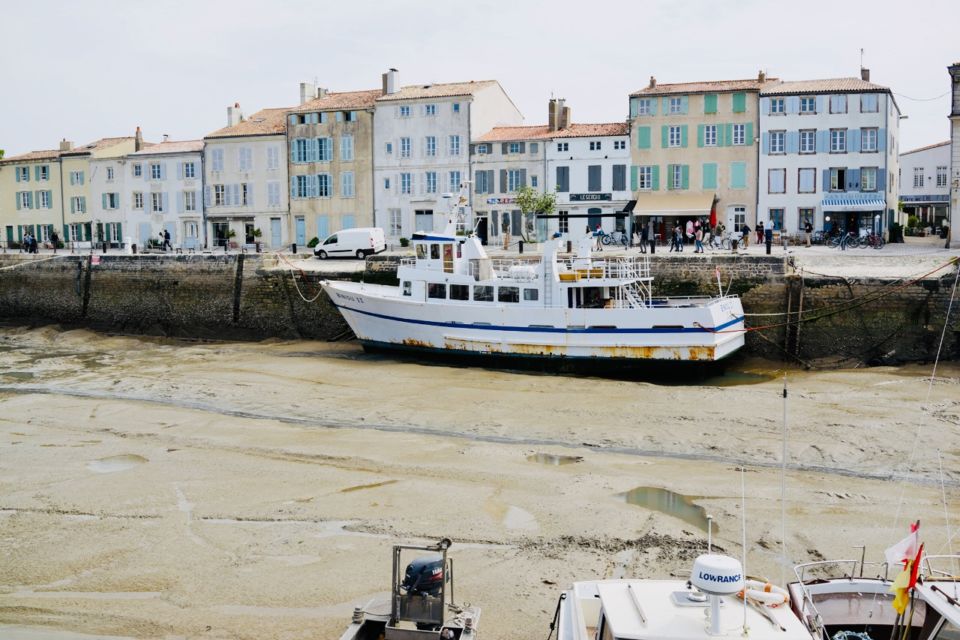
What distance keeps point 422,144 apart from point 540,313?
1963 cm

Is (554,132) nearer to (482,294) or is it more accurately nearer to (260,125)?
(260,125)

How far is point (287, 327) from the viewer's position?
27.0 m

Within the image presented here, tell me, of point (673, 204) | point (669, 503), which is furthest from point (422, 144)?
point (669, 503)

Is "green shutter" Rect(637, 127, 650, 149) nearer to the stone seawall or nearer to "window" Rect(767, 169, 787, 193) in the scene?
"window" Rect(767, 169, 787, 193)

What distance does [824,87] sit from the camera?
3434cm

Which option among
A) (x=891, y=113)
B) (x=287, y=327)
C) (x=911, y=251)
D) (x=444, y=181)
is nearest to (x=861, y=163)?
(x=891, y=113)

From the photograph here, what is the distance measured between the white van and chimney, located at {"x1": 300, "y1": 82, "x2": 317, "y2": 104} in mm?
12764

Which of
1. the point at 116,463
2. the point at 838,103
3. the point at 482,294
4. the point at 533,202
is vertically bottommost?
the point at 116,463

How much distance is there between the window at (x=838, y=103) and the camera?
34094mm

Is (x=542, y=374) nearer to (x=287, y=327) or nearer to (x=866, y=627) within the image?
(x=287, y=327)

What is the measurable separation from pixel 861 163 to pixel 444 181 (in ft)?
53.6

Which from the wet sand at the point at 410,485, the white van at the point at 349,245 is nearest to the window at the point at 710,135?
the white van at the point at 349,245

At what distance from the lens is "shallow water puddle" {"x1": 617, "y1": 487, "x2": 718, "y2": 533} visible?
10.8 metres

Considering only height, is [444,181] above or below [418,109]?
below
